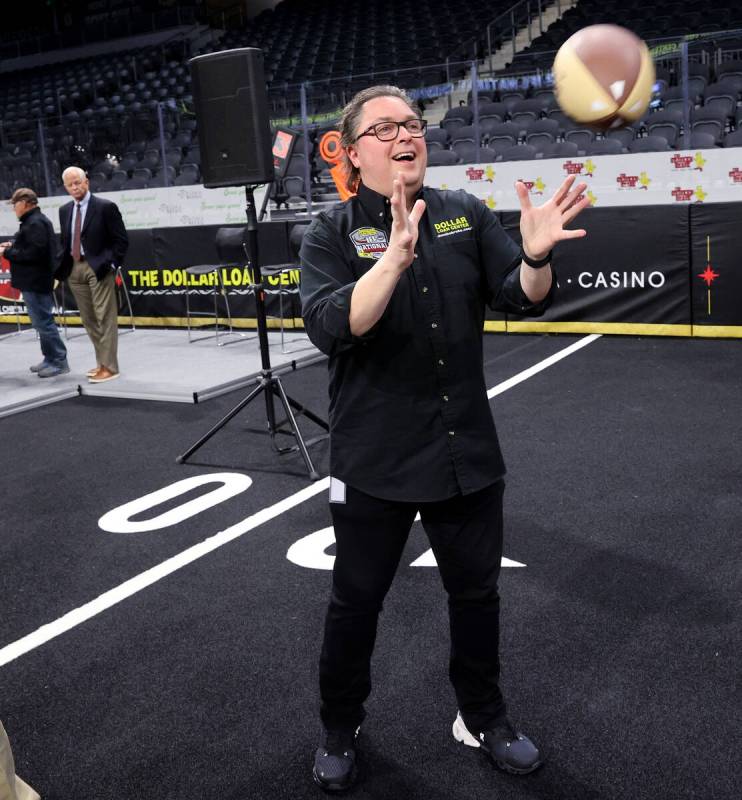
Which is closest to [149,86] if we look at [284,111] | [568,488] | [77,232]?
[284,111]

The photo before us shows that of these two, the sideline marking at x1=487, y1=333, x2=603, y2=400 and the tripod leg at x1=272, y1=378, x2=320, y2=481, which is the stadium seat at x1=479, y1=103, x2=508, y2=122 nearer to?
the sideline marking at x1=487, y1=333, x2=603, y2=400

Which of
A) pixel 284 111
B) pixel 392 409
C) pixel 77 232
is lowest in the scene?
pixel 392 409

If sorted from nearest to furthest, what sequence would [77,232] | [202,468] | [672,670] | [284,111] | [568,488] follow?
[672,670] → [568,488] → [202,468] → [77,232] → [284,111]

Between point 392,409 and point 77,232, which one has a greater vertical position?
point 77,232

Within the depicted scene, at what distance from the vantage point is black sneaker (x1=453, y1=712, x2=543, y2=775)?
8.00ft

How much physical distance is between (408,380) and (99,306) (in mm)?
5949

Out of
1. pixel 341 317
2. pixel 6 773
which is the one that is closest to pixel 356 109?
pixel 341 317

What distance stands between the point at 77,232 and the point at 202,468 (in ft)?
10.4

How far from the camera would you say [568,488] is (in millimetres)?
4676

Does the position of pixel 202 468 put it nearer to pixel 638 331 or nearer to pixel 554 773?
pixel 554 773

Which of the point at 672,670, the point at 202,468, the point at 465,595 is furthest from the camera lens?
the point at 202,468

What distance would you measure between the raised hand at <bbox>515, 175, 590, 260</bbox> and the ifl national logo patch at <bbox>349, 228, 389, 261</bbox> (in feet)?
1.20

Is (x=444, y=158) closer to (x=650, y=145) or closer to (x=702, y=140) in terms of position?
(x=650, y=145)

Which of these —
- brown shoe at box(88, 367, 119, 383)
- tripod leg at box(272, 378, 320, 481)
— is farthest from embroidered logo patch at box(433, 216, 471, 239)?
brown shoe at box(88, 367, 119, 383)
